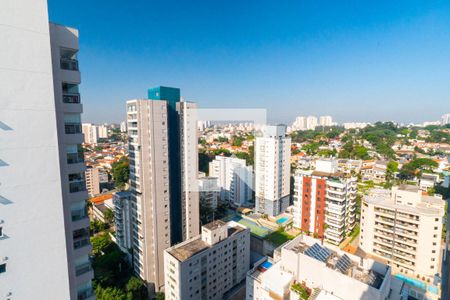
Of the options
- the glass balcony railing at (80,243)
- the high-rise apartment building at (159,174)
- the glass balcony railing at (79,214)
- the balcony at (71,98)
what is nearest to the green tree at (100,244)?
the high-rise apartment building at (159,174)

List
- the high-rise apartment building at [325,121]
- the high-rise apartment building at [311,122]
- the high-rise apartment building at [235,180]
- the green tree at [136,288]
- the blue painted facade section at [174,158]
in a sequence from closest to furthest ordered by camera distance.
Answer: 1. the green tree at [136,288]
2. the blue painted facade section at [174,158]
3. the high-rise apartment building at [235,180]
4. the high-rise apartment building at [311,122]
5. the high-rise apartment building at [325,121]

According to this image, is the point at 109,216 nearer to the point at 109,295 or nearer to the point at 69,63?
the point at 109,295

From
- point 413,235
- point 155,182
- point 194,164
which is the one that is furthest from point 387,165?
point 155,182

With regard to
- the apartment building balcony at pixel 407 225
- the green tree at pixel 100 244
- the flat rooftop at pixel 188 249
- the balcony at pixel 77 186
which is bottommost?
the green tree at pixel 100 244

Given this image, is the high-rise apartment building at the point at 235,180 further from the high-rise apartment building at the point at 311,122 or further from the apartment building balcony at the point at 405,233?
the high-rise apartment building at the point at 311,122

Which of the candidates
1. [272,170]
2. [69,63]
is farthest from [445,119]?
[69,63]

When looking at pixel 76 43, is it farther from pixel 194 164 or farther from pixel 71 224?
pixel 194 164

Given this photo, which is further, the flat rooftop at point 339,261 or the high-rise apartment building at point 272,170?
the high-rise apartment building at point 272,170

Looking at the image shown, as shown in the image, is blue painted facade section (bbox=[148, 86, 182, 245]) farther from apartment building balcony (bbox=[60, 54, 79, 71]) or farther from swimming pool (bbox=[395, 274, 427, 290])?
swimming pool (bbox=[395, 274, 427, 290])
